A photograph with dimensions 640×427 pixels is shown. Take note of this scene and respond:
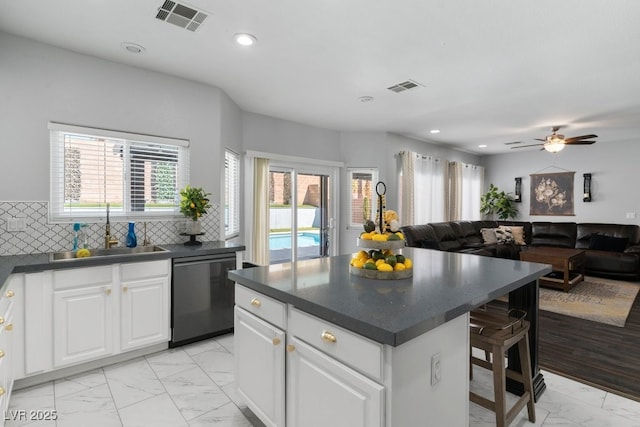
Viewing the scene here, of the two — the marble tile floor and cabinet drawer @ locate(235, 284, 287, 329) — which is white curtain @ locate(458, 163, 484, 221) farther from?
cabinet drawer @ locate(235, 284, 287, 329)

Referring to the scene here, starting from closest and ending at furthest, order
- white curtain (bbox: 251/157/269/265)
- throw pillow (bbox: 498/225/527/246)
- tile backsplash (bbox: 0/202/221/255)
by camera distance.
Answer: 1. tile backsplash (bbox: 0/202/221/255)
2. white curtain (bbox: 251/157/269/265)
3. throw pillow (bbox: 498/225/527/246)

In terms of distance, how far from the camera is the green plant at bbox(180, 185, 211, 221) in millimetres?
3299

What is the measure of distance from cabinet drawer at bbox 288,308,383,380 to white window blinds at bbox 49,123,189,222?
242cm

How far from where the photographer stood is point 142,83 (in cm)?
322

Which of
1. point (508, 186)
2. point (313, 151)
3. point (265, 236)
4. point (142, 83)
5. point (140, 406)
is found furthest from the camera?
point (508, 186)

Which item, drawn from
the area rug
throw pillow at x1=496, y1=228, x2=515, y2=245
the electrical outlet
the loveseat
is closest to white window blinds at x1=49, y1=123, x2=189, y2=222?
the electrical outlet

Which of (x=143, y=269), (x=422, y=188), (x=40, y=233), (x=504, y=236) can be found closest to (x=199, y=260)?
(x=143, y=269)

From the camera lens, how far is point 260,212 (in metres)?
4.82

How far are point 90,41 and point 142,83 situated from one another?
0.55m

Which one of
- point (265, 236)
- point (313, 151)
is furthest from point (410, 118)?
point (265, 236)

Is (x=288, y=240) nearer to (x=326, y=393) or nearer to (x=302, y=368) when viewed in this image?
(x=302, y=368)

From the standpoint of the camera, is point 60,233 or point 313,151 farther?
point 313,151

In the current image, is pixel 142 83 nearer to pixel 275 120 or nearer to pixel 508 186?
pixel 275 120

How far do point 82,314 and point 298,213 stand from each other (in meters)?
3.40
